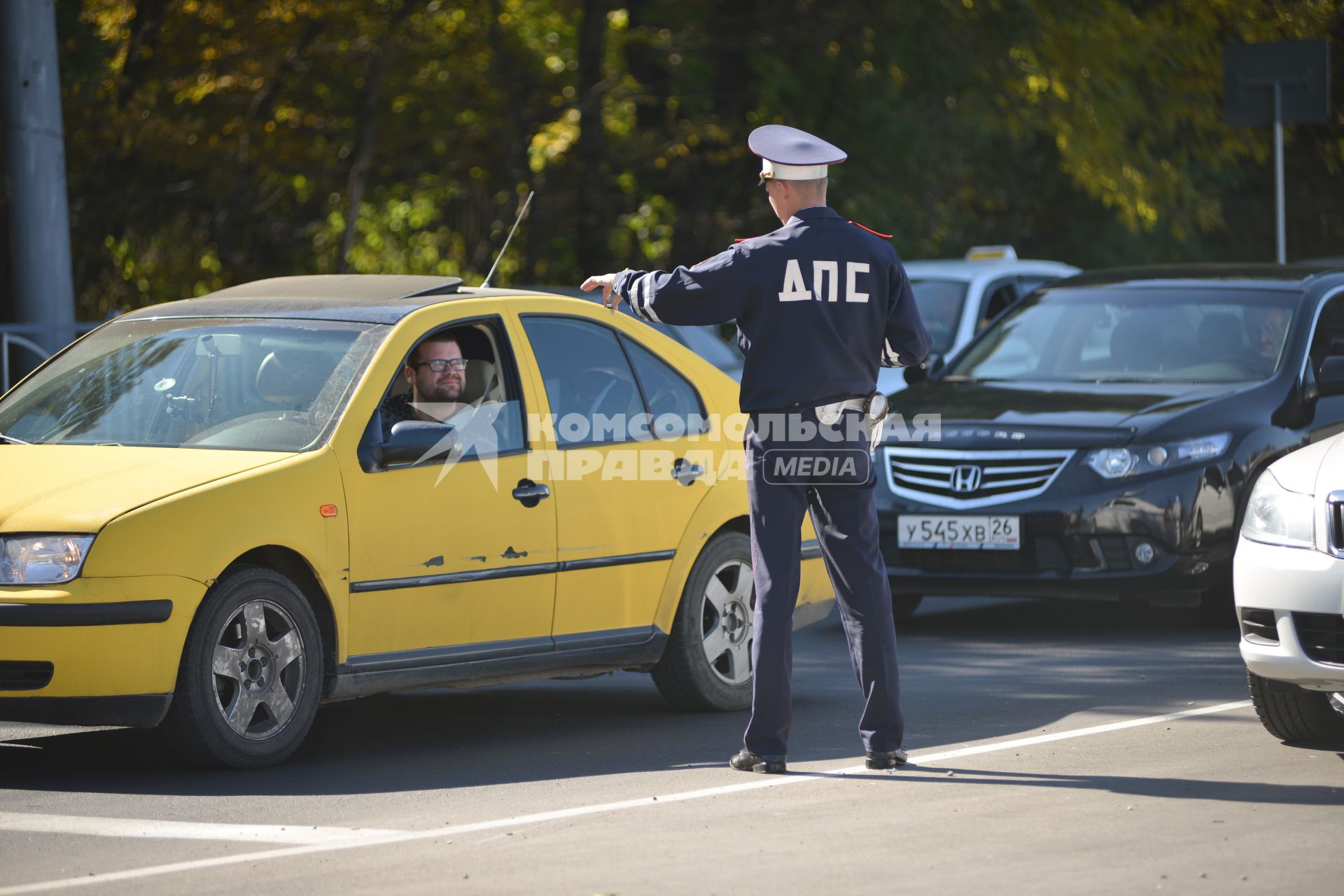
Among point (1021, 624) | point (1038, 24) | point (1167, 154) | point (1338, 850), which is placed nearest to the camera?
point (1338, 850)

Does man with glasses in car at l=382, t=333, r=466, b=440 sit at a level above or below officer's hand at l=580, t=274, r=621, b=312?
below

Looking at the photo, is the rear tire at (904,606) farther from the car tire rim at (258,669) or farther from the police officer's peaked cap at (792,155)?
the car tire rim at (258,669)

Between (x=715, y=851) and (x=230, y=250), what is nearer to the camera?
(x=715, y=851)

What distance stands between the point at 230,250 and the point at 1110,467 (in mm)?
10734

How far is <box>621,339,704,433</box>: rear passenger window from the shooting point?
7.77m

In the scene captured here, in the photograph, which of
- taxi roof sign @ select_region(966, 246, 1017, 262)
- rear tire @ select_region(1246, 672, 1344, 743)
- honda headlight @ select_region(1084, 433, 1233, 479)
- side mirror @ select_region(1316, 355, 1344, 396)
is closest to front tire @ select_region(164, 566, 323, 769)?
rear tire @ select_region(1246, 672, 1344, 743)

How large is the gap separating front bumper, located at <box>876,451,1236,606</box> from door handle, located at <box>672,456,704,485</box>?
7.44 ft

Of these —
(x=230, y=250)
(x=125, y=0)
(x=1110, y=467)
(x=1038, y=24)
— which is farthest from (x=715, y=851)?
(x=1038, y=24)

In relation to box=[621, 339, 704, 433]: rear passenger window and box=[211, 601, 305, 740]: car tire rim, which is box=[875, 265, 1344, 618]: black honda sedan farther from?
box=[211, 601, 305, 740]: car tire rim

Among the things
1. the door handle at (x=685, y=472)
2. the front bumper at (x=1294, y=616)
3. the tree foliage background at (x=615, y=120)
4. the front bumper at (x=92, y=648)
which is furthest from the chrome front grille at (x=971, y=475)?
the tree foliage background at (x=615, y=120)

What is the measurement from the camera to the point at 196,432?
6840mm

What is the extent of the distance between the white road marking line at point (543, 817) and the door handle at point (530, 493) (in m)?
1.32

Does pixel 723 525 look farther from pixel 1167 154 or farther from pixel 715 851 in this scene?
pixel 1167 154

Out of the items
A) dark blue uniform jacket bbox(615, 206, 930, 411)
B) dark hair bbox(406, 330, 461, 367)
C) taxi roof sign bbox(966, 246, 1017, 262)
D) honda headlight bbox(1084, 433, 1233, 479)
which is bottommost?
honda headlight bbox(1084, 433, 1233, 479)
